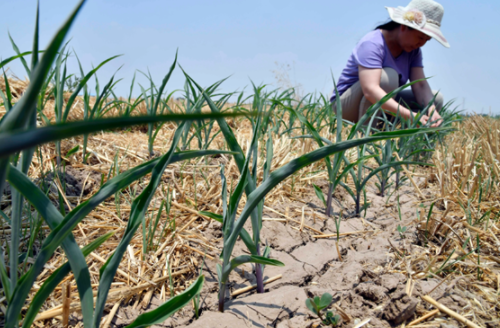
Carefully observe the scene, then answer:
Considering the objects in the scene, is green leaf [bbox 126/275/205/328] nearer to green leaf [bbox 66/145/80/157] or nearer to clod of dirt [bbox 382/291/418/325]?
clod of dirt [bbox 382/291/418/325]

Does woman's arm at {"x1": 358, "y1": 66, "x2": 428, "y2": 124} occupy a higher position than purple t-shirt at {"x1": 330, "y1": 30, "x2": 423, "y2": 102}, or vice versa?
purple t-shirt at {"x1": 330, "y1": 30, "x2": 423, "y2": 102}

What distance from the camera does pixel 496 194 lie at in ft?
4.87

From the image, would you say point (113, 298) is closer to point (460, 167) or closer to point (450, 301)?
point (450, 301)

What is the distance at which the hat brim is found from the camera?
2729 mm

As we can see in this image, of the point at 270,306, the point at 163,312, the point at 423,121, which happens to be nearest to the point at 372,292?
the point at 270,306

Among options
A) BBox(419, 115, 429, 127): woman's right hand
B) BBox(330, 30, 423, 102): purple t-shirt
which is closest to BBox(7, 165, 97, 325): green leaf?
BBox(419, 115, 429, 127): woman's right hand

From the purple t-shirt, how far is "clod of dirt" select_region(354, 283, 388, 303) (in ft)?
7.49

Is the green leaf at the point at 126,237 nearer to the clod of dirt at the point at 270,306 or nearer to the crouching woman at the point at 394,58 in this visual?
the clod of dirt at the point at 270,306

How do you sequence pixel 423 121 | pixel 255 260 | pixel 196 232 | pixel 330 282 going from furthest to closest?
pixel 423 121
pixel 196 232
pixel 330 282
pixel 255 260

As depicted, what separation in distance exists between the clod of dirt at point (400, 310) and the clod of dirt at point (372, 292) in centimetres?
3

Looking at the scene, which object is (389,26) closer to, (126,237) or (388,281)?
(388,281)

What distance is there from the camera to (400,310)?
0.82 m

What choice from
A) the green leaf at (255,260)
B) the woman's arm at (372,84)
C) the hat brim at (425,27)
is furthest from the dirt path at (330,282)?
the hat brim at (425,27)

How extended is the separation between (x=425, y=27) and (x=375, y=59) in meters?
0.52
